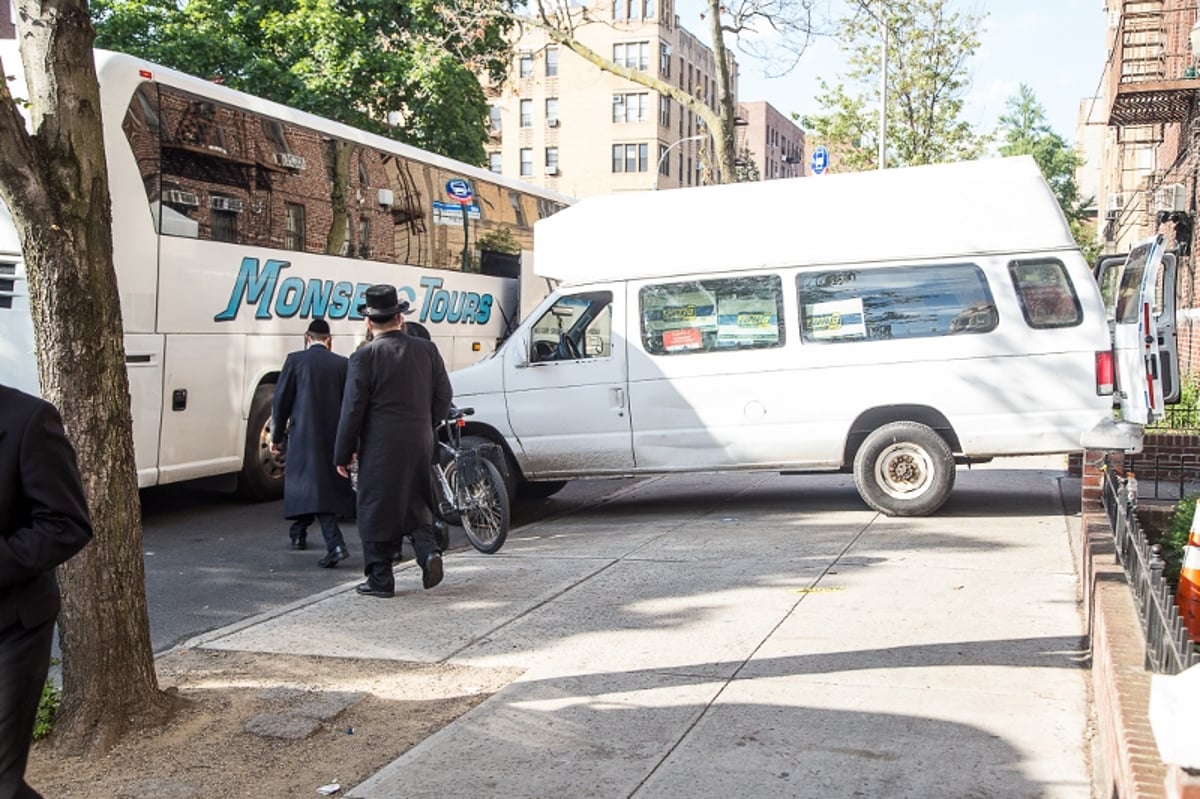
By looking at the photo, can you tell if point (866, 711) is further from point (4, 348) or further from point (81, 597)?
point (4, 348)

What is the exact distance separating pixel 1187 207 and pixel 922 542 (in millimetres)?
11163

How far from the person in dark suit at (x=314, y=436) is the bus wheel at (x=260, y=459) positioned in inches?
128

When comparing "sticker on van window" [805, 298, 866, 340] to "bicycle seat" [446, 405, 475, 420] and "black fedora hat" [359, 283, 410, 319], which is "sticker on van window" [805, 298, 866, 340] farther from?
"black fedora hat" [359, 283, 410, 319]

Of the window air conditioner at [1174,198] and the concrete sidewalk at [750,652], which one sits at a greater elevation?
the window air conditioner at [1174,198]

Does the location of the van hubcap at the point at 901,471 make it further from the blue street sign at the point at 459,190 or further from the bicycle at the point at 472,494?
the blue street sign at the point at 459,190

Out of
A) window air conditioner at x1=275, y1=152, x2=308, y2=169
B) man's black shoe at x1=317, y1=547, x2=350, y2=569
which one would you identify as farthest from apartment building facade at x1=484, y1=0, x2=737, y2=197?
man's black shoe at x1=317, y1=547, x2=350, y2=569

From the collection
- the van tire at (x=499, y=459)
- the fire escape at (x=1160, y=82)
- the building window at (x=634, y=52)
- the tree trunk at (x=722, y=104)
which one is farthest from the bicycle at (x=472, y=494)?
the building window at (x=634, y=52)

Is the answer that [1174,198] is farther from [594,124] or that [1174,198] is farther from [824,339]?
[594,124]

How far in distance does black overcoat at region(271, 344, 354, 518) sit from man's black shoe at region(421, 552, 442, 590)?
1.77 metres

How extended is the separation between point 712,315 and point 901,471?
200 cm

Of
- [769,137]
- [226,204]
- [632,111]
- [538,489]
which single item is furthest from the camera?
[769,137]

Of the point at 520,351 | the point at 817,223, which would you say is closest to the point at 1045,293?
the point at 817,223

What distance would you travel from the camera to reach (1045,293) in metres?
10.0

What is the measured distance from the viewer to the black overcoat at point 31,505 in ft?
10.5
